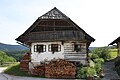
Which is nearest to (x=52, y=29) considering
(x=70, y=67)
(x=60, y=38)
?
(x=60, y=38)

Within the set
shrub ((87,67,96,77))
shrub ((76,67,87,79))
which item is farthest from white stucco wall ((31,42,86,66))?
shrub ((87,67,96,77))

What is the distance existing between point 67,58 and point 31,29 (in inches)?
206

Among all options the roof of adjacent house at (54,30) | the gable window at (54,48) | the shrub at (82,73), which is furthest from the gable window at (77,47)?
the shrub at (82,73)

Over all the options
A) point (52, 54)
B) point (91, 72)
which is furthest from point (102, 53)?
point (91, 72)

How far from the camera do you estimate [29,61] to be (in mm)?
36281

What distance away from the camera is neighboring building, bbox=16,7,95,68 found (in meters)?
35.6

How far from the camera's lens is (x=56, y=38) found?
1390 inches

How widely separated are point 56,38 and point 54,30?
3.67ft

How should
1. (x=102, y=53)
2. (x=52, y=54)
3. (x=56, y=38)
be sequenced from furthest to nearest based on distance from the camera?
(x=102, y=53) → (x=52, y=54) → (x=56, y=38)

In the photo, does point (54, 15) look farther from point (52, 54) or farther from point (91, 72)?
point (91, 72)

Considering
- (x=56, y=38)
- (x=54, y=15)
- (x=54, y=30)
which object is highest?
(x=54, y=15)

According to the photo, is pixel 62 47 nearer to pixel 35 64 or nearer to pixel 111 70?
pixel 35 64

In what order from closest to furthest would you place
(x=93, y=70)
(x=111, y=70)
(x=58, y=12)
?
(x=93, y=70)
(x=111, y=70)
(x=58, y=12)

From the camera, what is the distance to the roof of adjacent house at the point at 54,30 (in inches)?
1399
